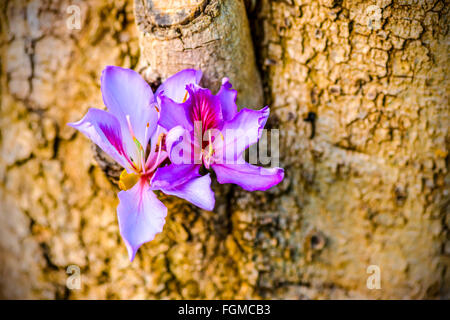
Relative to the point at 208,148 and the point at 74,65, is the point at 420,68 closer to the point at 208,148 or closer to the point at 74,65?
the point at 208,148

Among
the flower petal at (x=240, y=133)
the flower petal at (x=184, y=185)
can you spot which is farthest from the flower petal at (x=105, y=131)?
the flower petal at (x=240, y=133)

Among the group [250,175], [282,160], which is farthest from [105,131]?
[282,160]

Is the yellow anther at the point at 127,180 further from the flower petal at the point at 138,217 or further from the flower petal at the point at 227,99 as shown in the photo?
the flower petal at the point at 227,99

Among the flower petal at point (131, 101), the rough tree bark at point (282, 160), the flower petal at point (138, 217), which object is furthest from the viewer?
the rough tree bark at point (282, 160)

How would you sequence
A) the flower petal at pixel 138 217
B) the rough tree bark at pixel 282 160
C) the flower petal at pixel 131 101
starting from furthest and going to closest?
the rough tree bark at pixel 282 160 → the flower petal at pixel 131 101 → the flower petal at pixel 138 217

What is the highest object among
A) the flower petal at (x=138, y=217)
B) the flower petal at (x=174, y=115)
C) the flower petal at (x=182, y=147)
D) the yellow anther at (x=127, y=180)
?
the flower petal at (x=174, y=115)

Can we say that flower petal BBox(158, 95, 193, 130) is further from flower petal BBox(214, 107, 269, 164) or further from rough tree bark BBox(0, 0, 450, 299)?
rough tree bark BBox(0, 0, 450, 299)

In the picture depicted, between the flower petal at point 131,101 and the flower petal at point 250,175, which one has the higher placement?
the flower petal at point 131,101

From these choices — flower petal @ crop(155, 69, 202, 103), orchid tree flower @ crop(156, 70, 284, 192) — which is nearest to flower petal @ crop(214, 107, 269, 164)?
orchid tree flower @ crop(156, 70, 284, 192)

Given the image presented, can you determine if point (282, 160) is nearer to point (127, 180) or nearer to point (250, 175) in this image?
point (250, 175)
